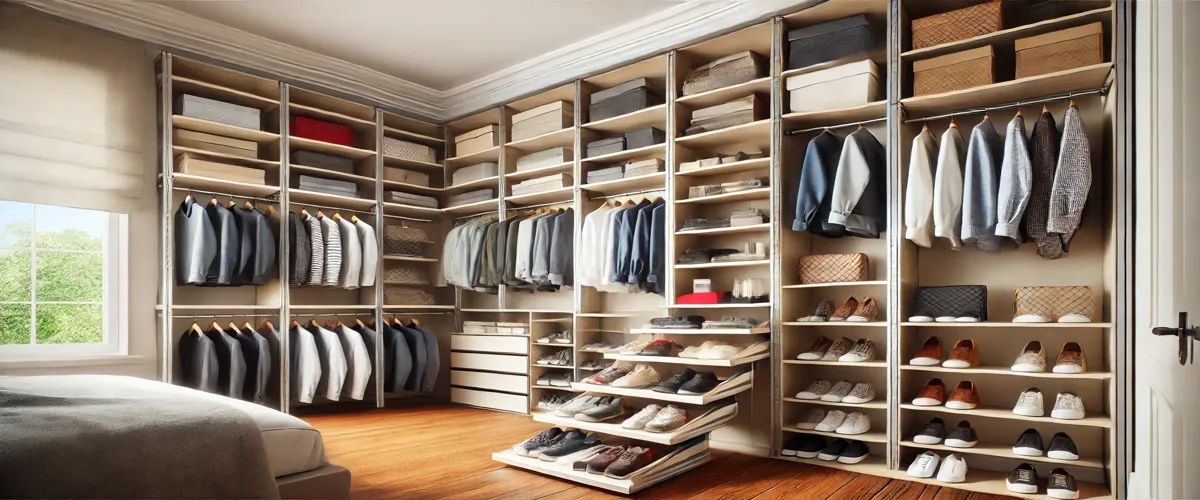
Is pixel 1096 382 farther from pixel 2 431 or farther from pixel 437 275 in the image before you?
pixel 437 275

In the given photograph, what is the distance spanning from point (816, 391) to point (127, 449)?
9.67ft

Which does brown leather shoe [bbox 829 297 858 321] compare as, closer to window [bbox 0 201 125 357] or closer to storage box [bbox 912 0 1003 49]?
storage box [bbox 912 0 1003 49]

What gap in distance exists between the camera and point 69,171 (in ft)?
13.0

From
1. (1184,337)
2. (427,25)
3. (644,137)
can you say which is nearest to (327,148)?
(427,25)

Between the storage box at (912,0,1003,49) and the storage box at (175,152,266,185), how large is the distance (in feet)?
13.6

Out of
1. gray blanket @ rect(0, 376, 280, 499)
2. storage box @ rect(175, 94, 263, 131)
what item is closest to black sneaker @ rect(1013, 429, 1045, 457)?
gray blanket @ rect(0, 376, 280, 499)

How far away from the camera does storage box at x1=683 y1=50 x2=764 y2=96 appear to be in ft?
12.9

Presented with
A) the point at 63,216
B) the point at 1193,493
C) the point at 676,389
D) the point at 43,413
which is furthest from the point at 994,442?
the point at 63,216

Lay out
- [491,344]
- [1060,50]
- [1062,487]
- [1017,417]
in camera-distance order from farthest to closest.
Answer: [491,344]
[1060,50]
[1017,417]
[1062,487]

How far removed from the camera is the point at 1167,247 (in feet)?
5.31

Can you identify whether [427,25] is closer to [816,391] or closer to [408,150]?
[408,150]

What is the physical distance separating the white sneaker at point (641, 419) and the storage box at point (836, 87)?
69.2 inches

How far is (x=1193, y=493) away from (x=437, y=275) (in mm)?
5190

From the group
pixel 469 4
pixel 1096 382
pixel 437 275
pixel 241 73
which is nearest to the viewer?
pixel 1096 382
